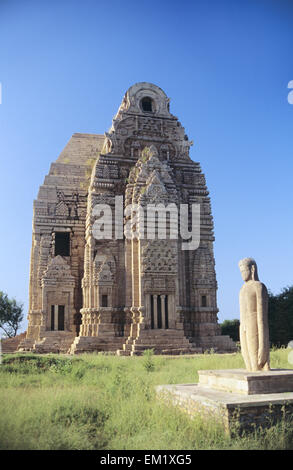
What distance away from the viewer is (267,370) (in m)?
8.10

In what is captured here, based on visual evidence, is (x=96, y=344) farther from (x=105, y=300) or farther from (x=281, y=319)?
(x=281, y=319)

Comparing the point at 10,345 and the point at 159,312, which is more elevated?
the point at 159,312

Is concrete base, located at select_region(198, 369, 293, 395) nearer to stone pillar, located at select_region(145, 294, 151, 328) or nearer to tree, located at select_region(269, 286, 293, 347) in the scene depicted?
stone pillar, located at select_region(145, 294, 151, 328)

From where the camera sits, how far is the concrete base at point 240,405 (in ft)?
20.9

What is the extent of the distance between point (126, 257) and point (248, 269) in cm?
1371

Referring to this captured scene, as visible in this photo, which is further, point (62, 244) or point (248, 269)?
point (62, 244)

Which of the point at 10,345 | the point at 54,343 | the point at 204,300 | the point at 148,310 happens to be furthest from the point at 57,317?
the point at 204,300

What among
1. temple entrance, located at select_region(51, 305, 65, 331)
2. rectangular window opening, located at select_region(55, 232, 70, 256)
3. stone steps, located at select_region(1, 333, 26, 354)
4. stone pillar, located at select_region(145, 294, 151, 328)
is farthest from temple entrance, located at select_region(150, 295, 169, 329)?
stone steps, located at select_region(1, 333, 26, 354)

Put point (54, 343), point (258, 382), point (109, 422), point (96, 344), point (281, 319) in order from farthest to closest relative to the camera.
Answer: point (281, 319)
point (54, 343)
point (96, 344)
point (258, 382)
point (109, 422)

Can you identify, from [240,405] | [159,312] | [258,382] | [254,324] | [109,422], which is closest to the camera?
[240,405]

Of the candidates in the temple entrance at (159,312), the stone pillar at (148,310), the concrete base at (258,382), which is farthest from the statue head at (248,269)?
the temple entrance at (159,312)

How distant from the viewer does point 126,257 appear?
72.4 ft

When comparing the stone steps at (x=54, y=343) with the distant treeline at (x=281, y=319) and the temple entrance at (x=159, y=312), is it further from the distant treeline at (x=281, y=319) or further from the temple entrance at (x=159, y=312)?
the distant treeline at (x=281, y=319)
